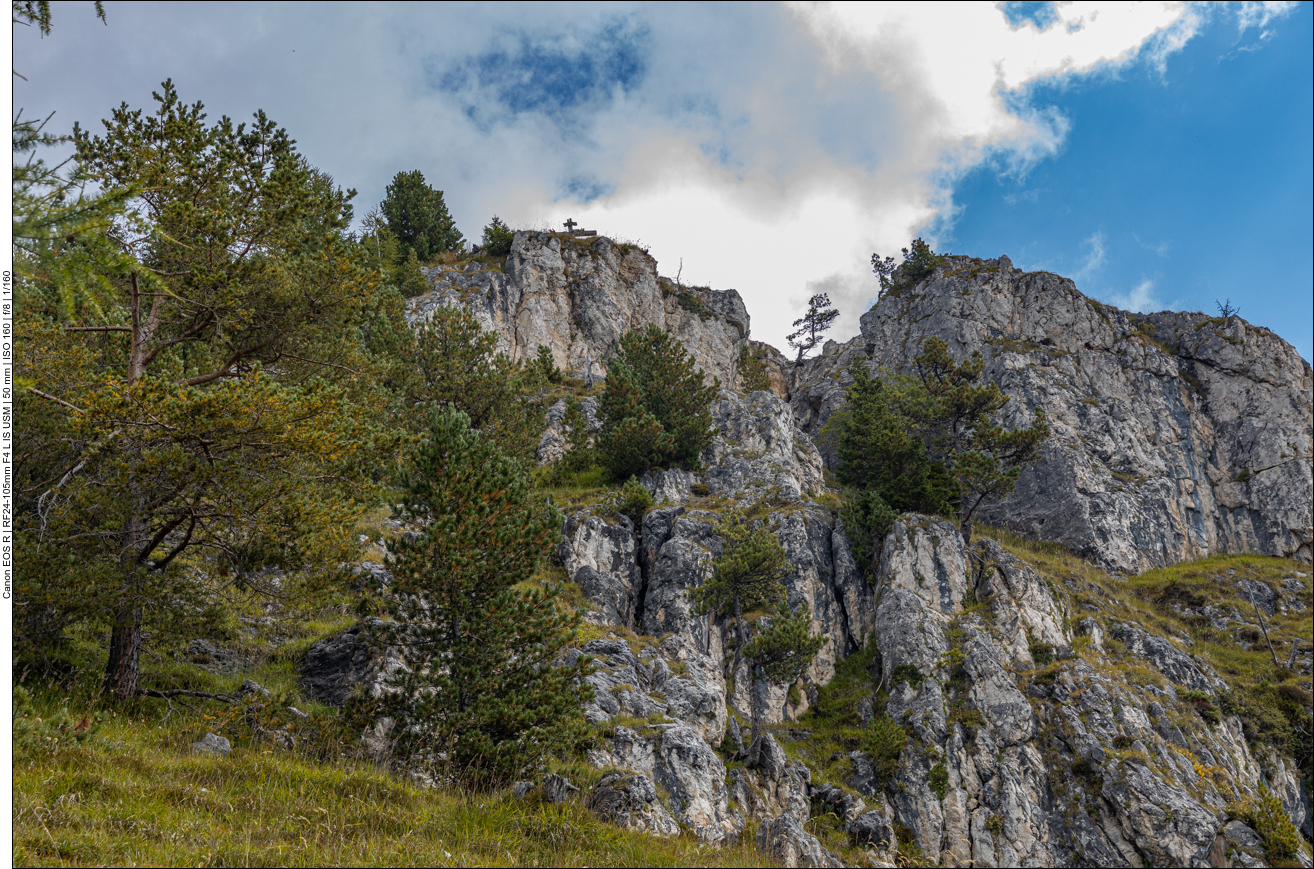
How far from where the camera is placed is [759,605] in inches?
1121

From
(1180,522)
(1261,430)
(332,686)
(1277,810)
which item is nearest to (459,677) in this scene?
(332,686)

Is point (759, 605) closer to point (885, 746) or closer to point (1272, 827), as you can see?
point (885, 746)

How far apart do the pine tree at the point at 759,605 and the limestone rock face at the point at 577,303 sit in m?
26.9

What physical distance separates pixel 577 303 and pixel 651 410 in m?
28.7

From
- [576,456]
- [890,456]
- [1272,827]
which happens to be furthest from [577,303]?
[1272,827]

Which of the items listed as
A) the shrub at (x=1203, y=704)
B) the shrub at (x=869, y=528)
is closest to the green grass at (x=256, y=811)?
the shrub at (x=869, y=528)

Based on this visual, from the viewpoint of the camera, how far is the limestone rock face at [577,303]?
59.1 meters

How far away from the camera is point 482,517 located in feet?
40.9

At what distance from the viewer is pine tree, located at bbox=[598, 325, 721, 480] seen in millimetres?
37969

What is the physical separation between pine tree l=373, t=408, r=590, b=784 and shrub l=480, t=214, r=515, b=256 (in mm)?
57989

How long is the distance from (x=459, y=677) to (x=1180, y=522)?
2611 inches

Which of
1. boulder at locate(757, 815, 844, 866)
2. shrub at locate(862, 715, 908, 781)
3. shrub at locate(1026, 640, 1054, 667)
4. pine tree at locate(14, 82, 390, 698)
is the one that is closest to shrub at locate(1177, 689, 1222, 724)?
shrub at locate(1026, 640, 1054, 667)

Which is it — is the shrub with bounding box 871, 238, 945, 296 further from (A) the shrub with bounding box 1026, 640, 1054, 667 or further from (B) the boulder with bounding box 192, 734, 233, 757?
(B) the boulder with bounding box 192, 734, 233, 757

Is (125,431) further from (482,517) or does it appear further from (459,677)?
(459,677)
